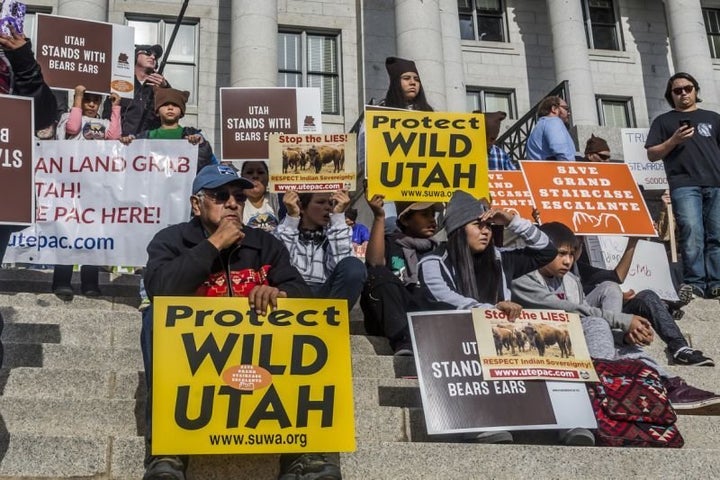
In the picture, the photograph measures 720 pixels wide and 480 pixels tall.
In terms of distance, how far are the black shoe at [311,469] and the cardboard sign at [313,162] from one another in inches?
130

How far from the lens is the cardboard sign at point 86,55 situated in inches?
359

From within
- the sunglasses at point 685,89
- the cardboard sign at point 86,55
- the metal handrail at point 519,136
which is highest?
the metal handrail at point 519,136

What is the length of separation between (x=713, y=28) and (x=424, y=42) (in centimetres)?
1024

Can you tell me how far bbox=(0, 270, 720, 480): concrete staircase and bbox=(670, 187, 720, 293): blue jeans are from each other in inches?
70.4

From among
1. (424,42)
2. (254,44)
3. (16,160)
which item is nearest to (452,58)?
(424,42)

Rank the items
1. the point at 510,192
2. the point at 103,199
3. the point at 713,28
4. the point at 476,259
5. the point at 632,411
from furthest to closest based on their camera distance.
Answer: the point at 713,28
the point at 510,192
the point at 103,199
the point at 476,259
the point at 632,411

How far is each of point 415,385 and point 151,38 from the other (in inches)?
599

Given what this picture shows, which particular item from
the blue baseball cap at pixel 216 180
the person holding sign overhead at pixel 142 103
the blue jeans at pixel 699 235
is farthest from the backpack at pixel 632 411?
the person holding sign overhead at pixel 142 103

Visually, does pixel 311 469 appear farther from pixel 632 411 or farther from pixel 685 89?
pixel 685 89

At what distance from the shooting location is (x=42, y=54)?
9.02 meters

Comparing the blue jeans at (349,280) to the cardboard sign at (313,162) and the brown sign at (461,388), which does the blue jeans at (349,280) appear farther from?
the brown sign at (461,388)

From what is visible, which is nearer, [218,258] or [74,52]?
[218,258]

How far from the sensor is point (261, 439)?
12.8ft

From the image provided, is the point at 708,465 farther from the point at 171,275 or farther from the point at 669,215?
the point at 669,215
